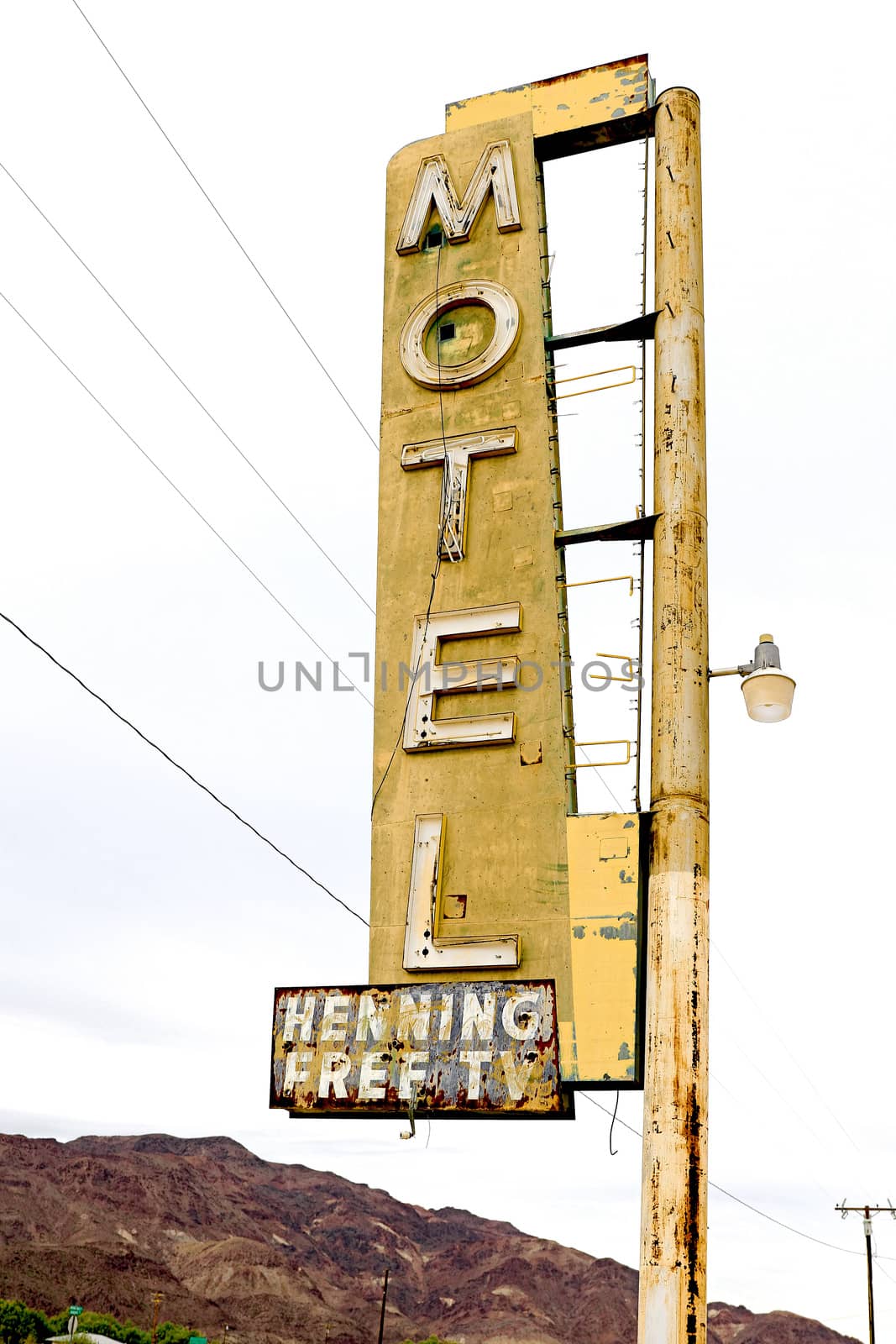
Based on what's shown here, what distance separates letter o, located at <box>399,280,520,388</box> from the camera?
14.4 meters

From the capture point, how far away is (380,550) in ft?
46.8

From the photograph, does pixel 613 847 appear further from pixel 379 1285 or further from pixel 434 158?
→ pixel 379 1285

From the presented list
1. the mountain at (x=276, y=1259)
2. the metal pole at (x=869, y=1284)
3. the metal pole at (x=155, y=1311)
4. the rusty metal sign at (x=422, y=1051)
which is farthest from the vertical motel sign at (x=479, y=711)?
the mountain at (x=276, y=1259)

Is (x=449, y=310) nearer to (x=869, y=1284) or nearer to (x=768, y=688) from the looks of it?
(x=768, y=688)

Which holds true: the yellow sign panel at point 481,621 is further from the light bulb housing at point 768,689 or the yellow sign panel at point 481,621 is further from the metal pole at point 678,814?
the light bulb housing at point 768,689

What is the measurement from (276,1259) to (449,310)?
15366 centimetres

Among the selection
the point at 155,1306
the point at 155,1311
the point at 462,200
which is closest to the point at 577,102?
the point at 462,200

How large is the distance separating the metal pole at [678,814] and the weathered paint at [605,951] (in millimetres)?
1585

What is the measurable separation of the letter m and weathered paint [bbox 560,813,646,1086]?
687 cm

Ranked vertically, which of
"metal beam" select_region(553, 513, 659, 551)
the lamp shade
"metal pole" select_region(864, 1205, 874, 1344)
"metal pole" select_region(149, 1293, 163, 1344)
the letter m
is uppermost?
the letter m

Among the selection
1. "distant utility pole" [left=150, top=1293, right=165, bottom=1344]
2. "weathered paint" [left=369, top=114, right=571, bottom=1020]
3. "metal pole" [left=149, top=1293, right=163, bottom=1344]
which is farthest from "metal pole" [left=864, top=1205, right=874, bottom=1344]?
"distant utility pole" [left=150, top=1293, right=165, bottom=1344]

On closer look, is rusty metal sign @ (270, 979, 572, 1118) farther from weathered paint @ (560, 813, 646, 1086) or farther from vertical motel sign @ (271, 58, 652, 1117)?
weathered paint @ (560, 813, 646, 1086)

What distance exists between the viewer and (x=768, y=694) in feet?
31.7

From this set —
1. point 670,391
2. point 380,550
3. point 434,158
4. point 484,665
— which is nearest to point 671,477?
point 670,391
